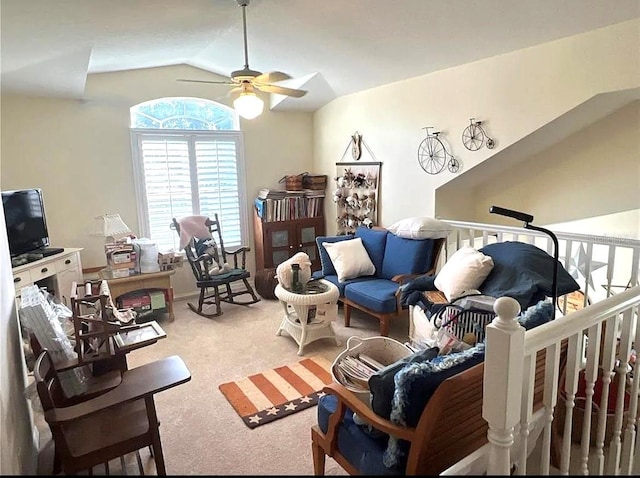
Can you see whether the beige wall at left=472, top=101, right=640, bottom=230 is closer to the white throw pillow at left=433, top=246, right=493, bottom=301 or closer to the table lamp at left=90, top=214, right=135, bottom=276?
the white throw pillow at left=433, top=246, right=493, bottom=301

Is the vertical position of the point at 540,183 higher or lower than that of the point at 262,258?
higher

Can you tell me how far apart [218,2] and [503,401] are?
3005 mm

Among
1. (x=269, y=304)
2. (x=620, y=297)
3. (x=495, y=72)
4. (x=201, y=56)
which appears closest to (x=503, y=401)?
(x=620, y=297)

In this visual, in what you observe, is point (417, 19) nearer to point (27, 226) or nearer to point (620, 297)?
point (620, 297)

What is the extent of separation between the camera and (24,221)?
11.5 ft

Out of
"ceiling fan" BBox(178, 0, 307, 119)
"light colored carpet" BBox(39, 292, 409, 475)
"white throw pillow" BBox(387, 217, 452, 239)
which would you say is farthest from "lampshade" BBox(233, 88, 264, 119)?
"light colored carpet" BBox(39, 292, 409, 475)

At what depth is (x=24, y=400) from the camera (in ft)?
6.85

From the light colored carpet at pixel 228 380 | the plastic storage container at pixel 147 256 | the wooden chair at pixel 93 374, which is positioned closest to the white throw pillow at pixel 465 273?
the light colored carpet at pixel 228 380

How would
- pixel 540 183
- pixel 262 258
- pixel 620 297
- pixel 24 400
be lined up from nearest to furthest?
pixel 620 297, pixel 24 400, pixel 540 183, pixel 262 258

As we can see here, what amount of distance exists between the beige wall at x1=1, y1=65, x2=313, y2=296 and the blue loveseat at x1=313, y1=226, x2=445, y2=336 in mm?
2280

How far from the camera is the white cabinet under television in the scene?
3184 millimetres

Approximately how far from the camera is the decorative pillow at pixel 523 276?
251cm

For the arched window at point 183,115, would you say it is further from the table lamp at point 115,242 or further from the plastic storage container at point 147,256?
the plastic storage container at point 147,256

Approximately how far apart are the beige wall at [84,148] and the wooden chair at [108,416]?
276 centimetres
